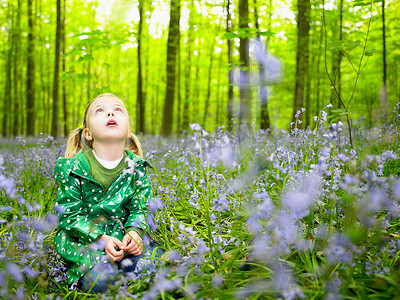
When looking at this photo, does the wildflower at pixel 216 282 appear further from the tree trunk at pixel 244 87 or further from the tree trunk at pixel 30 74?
the tree trunk at pixel 30 74

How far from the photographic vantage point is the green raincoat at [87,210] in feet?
6.54

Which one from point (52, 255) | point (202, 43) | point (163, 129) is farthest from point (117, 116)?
point (202, 43)

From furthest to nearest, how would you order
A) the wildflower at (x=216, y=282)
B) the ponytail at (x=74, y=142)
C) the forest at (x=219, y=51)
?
1. the forest at (x=219, y=51)
2. the ponytail at (x=74, y=142)
3. the wildflower at (x=216, y=282)

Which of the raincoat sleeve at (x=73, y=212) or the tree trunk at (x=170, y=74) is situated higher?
the tree trunk at (x=170, y=74)

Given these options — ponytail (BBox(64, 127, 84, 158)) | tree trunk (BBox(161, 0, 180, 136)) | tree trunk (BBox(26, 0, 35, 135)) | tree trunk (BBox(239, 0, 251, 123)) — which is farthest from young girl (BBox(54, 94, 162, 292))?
tree trunk (BBox(26, 0, 35, 135))

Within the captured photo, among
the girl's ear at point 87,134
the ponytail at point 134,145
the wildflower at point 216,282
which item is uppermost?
the girl's ear at point 87,134

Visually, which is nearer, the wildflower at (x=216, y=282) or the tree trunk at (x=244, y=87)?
the wildflower at (x=216, y=282)

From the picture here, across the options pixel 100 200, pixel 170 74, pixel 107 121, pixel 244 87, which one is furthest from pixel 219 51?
pixel 100 200

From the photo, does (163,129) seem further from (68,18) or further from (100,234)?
(100,234)

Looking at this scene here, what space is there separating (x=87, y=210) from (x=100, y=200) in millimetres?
111

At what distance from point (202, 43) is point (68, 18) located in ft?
20.9

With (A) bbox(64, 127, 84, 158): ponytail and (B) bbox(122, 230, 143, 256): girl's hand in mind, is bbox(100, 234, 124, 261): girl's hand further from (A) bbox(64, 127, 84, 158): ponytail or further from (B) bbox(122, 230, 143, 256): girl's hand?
(A) bbox(64, 127, 84, 158): ponytail

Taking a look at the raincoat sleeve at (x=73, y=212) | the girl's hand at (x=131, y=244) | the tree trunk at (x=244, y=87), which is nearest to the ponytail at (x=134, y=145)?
the raincoat sleeve at (x=73, y=212)

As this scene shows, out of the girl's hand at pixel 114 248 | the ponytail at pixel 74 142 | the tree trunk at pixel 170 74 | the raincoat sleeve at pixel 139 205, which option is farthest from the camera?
the tree trunk at pixel 170 74
